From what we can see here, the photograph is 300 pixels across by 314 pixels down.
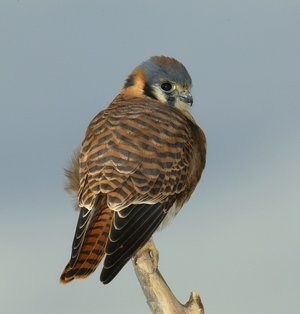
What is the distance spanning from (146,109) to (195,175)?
55cm

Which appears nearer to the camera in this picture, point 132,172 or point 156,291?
point 156,291

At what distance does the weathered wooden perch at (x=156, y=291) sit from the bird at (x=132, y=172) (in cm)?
19

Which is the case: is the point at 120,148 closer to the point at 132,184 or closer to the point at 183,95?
the point at 132,184

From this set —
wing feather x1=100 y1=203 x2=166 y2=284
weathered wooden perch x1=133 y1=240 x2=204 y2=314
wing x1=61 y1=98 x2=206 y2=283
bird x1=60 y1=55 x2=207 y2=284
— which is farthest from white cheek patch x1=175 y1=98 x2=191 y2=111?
weathered wooden perch x1=133 y1=240 x2=204 y2=314

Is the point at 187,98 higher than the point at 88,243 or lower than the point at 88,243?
higher

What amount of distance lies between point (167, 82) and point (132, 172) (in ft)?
3.84

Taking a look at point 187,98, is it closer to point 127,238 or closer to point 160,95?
point 160,95

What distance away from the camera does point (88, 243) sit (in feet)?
19.6

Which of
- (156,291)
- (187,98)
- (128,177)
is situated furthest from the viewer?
(187,98)

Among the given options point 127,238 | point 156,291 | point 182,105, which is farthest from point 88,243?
point 182,105

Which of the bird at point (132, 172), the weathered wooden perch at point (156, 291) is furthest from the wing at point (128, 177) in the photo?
the weathered wooden perch at point (156, 291)

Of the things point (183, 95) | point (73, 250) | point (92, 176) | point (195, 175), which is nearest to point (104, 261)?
point (73, 250)

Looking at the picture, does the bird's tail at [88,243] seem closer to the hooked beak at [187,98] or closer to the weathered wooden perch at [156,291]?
the weathered wooden perch at [156,291]

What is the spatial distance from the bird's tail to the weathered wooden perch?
0.31 meters
